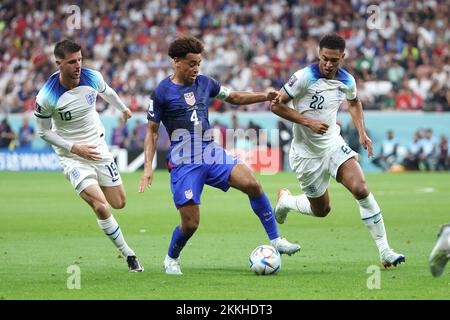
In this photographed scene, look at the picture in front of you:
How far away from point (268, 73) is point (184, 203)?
2165 cm

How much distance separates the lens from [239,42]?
33.0m

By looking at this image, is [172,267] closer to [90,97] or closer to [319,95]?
[90,97]

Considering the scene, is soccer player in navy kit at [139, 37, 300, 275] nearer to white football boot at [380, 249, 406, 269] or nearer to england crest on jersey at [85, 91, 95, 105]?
england crest on jersey at [85, 91, 95, 105]

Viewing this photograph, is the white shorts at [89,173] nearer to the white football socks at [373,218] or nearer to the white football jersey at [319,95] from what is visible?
the white football jersey at [319,95]

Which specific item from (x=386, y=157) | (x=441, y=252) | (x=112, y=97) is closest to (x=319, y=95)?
(x=112, y=97)

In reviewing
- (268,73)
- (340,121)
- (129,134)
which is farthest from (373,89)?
(129,134)

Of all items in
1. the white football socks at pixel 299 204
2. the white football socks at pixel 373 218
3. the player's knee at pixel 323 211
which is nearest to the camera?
the white football socks at pixel 373 218

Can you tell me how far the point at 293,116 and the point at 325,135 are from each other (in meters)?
0.74

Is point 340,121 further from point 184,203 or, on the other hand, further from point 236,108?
point 184,203

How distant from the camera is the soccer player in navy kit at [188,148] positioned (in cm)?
995

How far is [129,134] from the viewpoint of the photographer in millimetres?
30609

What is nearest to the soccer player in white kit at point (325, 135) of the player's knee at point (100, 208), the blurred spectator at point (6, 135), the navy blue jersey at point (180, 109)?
the navy blue jersey at point (180, 109)

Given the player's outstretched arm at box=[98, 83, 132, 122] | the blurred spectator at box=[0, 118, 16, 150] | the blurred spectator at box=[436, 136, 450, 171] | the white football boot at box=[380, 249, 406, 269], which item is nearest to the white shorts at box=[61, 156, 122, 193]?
the player's outstretched arm at box=[98, 83, 132, 122]

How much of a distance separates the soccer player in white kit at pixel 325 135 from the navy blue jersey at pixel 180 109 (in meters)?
0.88
